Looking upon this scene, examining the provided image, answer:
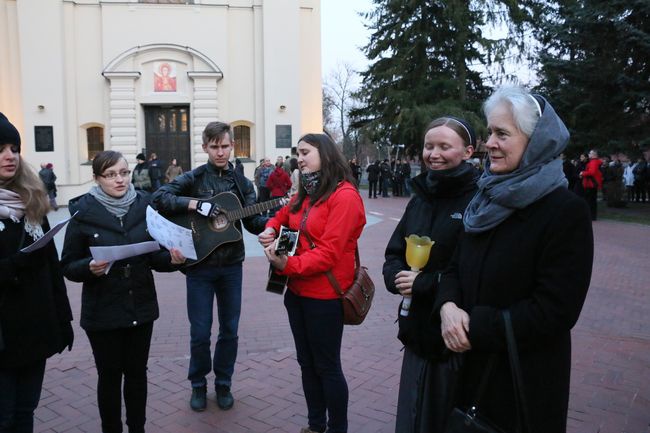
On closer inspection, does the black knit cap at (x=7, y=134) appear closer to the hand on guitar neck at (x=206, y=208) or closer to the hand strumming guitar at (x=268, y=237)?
the hand on guitar neck at (x=206, y=208)

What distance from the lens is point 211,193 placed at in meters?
4.15

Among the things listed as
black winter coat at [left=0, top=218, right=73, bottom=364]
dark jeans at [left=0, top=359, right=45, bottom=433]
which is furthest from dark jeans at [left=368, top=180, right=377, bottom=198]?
dark jeans at [left=0, top=359, right=45, bottom=433]

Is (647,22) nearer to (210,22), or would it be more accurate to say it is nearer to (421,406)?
(210,22)

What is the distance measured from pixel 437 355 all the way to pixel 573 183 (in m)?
16.6

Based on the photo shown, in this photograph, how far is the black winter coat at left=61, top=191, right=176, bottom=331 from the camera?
322cm

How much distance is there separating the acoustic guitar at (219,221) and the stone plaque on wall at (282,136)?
19.5 meters

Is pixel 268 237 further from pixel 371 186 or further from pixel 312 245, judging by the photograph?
pixel 371 186

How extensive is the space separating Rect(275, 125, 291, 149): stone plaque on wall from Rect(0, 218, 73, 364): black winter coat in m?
20.5

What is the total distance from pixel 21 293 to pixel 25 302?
2.1 inches

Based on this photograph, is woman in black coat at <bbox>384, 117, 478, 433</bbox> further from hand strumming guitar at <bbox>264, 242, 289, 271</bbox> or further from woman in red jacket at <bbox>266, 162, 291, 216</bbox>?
woman in red jacket at <bbox>266, 162, 291, 216</bbox>

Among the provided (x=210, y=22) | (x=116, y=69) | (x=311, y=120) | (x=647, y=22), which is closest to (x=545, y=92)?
(x=647, y=22)

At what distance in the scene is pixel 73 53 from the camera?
22.1 m

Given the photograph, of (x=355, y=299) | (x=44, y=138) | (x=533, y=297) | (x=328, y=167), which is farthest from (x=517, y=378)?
(x=44, y=138)

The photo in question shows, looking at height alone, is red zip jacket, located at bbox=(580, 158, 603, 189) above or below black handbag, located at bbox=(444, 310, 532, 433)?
above
